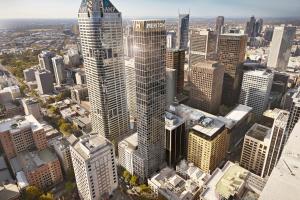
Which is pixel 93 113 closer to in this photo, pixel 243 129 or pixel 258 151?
pixel 258 151

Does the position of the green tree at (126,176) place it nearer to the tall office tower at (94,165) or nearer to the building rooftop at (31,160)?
the tall office tower at (94,165)

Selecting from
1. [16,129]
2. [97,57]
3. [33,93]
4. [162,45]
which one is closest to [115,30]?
[97,57]

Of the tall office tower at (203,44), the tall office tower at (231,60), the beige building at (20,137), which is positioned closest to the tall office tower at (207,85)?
the tall office tower at (231,60)

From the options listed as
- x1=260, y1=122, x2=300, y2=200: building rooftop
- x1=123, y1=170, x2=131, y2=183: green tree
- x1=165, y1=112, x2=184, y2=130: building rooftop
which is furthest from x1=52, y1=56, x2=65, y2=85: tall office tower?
x1=260, y1=122, x2=300, y2=200: building rooftop

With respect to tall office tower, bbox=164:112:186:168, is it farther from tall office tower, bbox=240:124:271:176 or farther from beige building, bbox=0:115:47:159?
beige building, bbox=0:115:47:159

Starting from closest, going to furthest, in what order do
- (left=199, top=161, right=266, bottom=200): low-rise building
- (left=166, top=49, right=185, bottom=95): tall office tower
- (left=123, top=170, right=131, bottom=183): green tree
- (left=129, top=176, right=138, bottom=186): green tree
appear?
(left=199, top=161, right=266, bottom=200): low-rise building < (left=129, top=176, right=138, bottom=186): green tree < (left=123, top=170, right=131, bottom=183): green tree < (left=166, top=49, right=185, bottom=95): tall office tower

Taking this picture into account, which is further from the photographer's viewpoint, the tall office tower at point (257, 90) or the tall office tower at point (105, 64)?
the tall office tower at point (257, 90)
